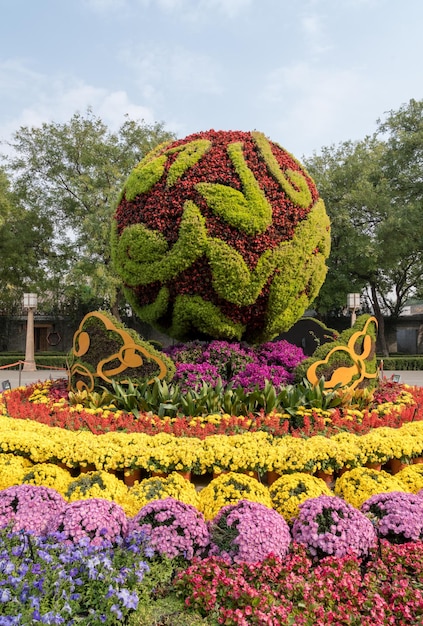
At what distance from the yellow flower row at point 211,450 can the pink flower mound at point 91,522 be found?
2.99ft

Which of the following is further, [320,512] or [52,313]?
[52,313]

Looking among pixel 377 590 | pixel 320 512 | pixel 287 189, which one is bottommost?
pixel 377 590

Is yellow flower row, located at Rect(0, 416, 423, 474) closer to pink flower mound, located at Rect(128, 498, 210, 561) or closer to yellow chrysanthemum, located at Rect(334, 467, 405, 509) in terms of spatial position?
yellow chrysanthemum, located at Rect(334, 467, 405, 509)

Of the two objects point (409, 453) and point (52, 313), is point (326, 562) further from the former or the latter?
point (52, 313)

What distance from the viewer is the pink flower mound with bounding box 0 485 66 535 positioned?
9.94 ft

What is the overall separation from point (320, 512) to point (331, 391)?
10.3ft

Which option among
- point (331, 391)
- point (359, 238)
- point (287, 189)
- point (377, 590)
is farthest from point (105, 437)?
point (359, 238)

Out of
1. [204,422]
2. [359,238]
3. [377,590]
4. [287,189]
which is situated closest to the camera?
[377,590]

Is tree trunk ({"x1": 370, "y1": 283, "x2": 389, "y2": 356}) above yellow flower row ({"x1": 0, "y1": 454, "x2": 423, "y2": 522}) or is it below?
above

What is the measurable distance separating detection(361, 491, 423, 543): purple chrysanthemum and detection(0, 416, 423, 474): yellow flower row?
0.72 meters

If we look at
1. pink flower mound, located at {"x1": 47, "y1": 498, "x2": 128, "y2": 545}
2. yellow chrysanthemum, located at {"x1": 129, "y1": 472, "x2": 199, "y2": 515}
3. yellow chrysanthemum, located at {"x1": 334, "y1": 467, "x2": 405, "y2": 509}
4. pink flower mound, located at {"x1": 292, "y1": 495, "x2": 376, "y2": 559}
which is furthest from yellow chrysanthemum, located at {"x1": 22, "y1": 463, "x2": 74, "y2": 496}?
yellow chrysanthemum, located at {"x1": 334, "y1": 467, "x2": 405, "y2": 509}

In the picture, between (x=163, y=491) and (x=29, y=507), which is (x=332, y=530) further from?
(x=29, y=507)

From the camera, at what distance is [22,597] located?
2188mm

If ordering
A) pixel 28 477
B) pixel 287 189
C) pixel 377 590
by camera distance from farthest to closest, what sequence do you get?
pixel 287 189 → pixel 28 477 → pixel 377 590
